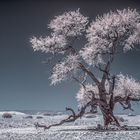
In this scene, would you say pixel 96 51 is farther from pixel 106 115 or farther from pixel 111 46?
pixel 106 115

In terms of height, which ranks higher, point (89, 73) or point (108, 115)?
point (89, 73)

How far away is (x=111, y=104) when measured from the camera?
124ft

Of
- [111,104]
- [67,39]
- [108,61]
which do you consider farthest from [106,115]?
[67,39]

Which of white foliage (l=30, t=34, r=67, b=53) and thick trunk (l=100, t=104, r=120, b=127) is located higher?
white foliage (l=30, t=34, r=67, b=53)

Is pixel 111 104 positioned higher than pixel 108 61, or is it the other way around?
pixel 108 61

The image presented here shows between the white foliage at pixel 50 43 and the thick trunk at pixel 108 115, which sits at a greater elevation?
the white foliage at pixel 50 43

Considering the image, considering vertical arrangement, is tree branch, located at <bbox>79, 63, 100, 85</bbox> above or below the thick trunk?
above

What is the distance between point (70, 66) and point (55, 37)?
2472mm

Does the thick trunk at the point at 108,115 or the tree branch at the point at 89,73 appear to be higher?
the tree branch at the point at 89,73

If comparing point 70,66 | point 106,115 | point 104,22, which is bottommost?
point 106,115

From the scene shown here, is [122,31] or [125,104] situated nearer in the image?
[122,31]

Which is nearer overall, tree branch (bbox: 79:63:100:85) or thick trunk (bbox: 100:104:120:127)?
tree branch (bbox: 79:63:100:85)

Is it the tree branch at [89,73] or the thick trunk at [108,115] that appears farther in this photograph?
Answer: the thick trunk at [108,115]

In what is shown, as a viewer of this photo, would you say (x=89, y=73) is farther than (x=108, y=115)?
No
